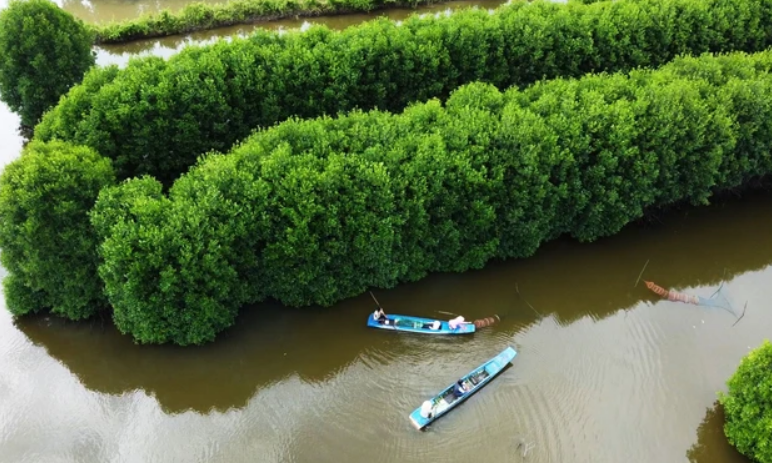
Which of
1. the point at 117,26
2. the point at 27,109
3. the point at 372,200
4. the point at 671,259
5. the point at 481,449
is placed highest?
the point at 117,26

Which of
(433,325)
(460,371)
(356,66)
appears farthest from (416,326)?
(356,66)

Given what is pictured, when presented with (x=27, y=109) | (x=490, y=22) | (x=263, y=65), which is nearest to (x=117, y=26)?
(x=27, y=109)

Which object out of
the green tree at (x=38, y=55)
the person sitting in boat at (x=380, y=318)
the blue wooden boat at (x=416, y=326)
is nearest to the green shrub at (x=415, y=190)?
the person sitting in boat at (x=380, y=318)

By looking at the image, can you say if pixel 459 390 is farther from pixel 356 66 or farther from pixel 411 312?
pixel 356 66

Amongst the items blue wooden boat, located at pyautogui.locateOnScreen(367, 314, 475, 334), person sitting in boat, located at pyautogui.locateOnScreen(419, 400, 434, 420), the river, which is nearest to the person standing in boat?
blue wooden boat, located at pyautogui.locateOnScreen(367, 314, 475, 334)

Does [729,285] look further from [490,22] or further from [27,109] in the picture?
[27,109]

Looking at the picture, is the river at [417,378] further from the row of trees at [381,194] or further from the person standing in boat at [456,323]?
the row of trees at [381,194]
